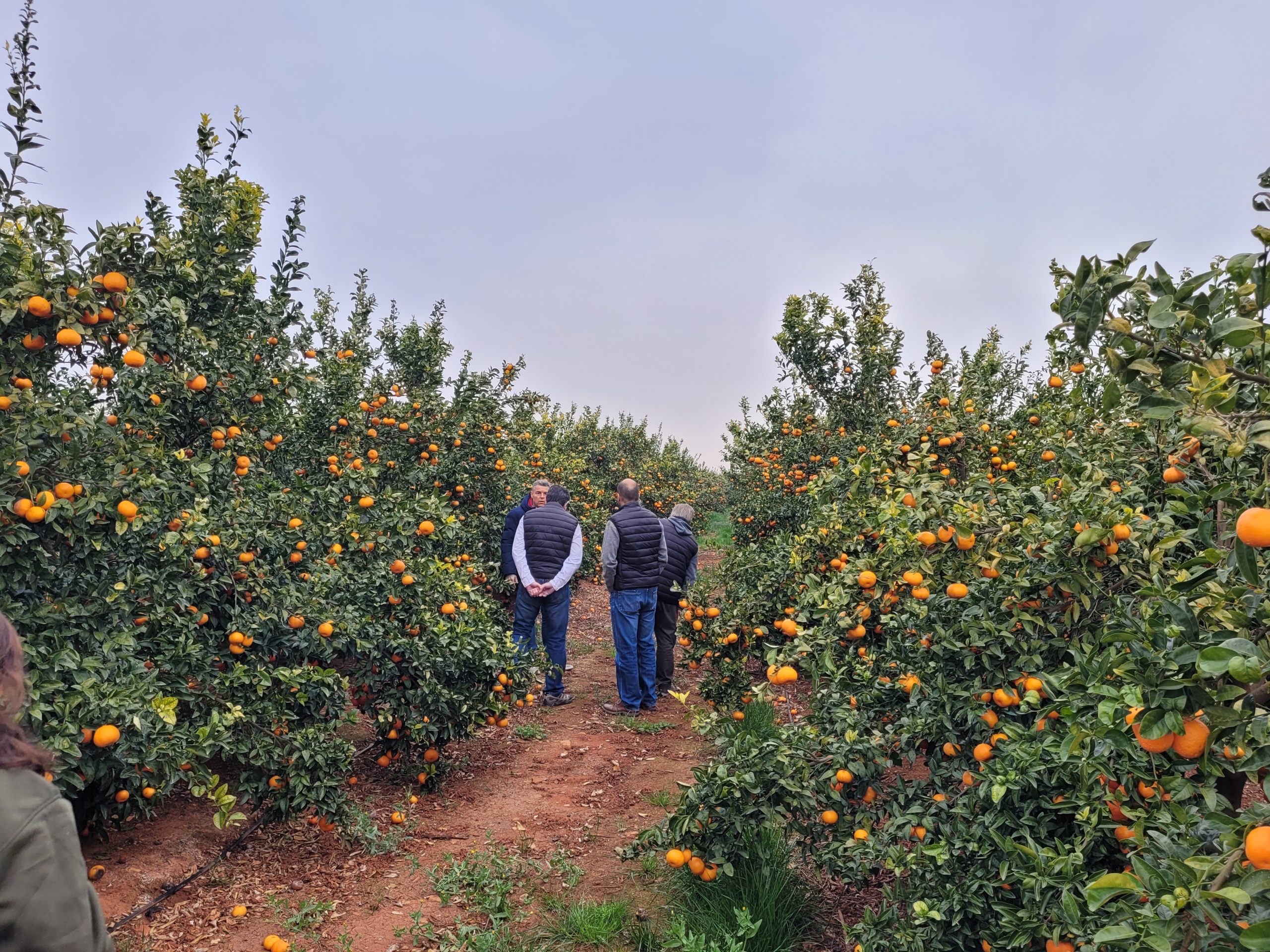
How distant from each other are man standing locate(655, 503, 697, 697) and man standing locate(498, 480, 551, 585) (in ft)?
3.85

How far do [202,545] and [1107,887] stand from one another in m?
3.48

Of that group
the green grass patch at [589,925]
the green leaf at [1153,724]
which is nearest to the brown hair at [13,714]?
the green leaf at [1153,724]

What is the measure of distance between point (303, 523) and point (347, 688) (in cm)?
95

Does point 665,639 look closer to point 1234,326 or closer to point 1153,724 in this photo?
point 1153,724

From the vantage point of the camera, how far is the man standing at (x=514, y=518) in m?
6.55

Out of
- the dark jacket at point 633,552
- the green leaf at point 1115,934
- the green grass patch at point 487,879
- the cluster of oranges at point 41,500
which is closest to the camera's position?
the green leaf at point 1115,934

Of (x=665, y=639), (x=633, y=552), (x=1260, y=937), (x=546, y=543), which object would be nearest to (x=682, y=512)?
(x=633, y=552)

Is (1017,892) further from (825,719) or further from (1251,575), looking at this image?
(1251,575)

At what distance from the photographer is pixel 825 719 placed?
3016 millimetres

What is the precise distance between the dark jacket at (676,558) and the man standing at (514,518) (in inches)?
45.9

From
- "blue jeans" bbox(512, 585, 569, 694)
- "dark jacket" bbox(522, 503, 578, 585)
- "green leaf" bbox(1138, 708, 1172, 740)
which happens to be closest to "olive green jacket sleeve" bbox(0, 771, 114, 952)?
"green leaf" bbox(1138, 708, 1172, 740)

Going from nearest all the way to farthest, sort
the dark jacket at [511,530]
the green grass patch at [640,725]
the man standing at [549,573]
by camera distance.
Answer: the green grass patch at [640,725]
the man standing at [549,573]
the dark jacket at [511,530]

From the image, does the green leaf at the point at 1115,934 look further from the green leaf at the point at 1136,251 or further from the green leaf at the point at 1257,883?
the green leaf at the point at 1136,251

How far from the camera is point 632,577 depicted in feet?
19.7
